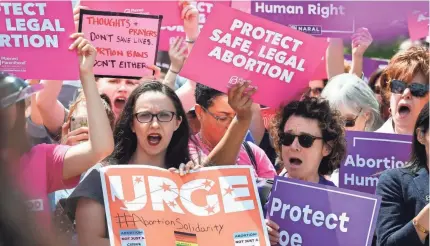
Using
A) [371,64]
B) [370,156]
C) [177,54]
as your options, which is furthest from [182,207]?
[371,64]

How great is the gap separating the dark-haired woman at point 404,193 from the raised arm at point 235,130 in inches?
27.5

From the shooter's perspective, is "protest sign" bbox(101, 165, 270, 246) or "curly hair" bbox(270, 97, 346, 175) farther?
"curly hair" bbox(270, 97, 346, 175)

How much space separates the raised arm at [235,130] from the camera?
413 centimetres

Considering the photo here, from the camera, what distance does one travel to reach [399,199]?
4.14m

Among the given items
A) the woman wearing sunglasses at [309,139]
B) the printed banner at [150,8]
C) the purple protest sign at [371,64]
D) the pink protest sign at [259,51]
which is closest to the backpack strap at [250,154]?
the woman wearing sunglasses at [309,139]

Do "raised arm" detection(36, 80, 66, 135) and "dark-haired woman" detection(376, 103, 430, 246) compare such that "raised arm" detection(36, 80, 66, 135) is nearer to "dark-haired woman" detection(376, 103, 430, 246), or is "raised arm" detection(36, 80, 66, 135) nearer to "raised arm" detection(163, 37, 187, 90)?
"raised arm" detection(163, 37, 187, 90)

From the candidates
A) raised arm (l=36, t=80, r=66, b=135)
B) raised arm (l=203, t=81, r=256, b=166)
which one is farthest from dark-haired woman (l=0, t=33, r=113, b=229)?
raised arm (l=36, t=80, r=66, b=135)

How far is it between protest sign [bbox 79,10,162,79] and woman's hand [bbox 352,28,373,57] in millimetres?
2037

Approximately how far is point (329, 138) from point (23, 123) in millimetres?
2468

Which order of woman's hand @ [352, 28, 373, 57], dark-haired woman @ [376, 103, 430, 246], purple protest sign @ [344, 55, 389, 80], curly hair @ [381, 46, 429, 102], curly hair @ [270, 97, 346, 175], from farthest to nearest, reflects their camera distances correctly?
1. purple protest sign @ [344, 55, 389, 80]
2. woman's hand @ [352, 28, 373, 57]
3. curly hair @ [381, 46, 429, 102]
4. curly hair @ [270, 97, 346, 175]
5. dark-haired woman @ [376, 103, 430, 246]

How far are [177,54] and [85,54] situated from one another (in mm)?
1745

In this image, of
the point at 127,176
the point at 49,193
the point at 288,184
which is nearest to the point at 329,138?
the point at 288,184

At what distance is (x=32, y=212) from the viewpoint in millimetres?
1933

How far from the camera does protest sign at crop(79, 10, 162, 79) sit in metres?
5.00
